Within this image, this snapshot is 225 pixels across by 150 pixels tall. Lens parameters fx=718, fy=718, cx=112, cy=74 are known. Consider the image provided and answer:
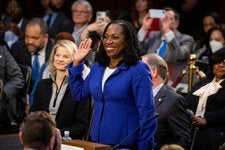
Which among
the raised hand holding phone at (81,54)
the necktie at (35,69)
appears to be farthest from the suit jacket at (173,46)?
the raised hand holding phone at (81,54)

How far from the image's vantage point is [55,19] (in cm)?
962

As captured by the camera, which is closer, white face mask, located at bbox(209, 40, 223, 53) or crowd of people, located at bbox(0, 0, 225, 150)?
crowd of people, located at bbox(0, 0, 225, 150)

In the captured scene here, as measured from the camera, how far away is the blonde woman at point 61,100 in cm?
629

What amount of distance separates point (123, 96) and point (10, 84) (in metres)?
2.97

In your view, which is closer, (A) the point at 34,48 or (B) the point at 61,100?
(B) the point at 61,100

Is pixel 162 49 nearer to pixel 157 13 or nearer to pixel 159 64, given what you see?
pixel 157 13

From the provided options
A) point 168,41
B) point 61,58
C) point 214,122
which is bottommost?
point 214,122

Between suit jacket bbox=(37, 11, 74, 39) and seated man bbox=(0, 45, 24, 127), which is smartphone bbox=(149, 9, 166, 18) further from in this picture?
seated man bbox=(0, 45, 24, 127)

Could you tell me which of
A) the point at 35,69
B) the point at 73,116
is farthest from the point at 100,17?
the point at 73,116

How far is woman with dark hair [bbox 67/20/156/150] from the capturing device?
4.74 metres

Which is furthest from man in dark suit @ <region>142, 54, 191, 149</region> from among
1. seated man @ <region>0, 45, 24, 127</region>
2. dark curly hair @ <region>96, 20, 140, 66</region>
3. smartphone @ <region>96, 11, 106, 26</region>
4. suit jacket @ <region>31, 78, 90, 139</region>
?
smartphone @ <region>96, 11, 106, 26</region>

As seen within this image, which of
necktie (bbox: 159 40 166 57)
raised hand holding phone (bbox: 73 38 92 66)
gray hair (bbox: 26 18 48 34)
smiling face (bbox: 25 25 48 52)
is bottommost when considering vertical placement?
necktie (bbox: 159 40 166 57)

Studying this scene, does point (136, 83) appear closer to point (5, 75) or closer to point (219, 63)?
point (219, 63)

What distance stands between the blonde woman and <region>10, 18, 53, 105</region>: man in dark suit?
1412mm
